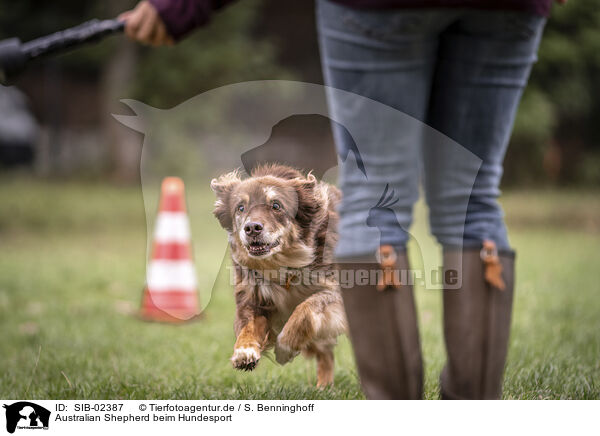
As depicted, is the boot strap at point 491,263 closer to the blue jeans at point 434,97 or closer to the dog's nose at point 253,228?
the blue jeans at point 434,97

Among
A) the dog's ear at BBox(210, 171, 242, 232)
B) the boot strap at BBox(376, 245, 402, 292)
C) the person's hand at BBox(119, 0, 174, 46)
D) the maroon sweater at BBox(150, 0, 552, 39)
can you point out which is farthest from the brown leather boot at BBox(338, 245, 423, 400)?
the person's hand at BBox(119, 0, 174, 46)

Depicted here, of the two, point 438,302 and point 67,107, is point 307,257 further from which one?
point 67,107

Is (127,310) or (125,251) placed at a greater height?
(125,251)

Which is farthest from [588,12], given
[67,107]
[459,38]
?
[67,107]

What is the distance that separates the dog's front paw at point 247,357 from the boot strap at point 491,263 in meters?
0.51

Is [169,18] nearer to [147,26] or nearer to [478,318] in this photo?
[147,26]

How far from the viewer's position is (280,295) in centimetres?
129

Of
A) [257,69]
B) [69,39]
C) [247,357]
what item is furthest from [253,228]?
[257,69]

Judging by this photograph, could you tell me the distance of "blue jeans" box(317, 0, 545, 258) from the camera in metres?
1.23

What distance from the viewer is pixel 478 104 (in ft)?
4.33

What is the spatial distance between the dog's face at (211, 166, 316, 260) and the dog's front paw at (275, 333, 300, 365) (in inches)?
6.6

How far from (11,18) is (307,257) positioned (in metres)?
6.67
